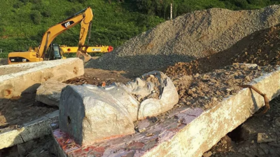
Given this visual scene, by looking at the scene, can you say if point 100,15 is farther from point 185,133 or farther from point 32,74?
point 185,133

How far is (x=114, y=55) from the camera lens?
11125 mm

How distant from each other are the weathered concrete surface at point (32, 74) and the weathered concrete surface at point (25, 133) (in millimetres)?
1868

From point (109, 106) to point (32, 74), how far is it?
363cm

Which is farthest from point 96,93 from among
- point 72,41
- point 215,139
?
point 72,41

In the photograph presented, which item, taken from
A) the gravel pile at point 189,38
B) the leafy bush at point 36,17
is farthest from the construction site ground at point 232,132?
the leafy bush at point 36,17

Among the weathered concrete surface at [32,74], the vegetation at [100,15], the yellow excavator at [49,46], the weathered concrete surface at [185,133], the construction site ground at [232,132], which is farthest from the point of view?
the vegetation at [100,15]

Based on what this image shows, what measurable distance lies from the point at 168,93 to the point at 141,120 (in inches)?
15.9

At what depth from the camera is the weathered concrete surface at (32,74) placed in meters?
4.98

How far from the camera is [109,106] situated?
7.15 ft

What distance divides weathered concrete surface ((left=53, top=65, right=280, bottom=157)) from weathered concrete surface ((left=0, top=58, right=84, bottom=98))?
120 inches

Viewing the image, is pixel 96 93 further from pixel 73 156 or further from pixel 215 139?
pixel 215 139

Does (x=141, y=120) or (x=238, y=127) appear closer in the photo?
(x=141, y=120)

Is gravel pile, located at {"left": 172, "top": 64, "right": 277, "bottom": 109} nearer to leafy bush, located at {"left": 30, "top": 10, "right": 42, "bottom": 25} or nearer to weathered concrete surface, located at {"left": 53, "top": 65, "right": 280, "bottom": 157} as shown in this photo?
weathered concrete surface, located at {"left": 53, "top": 65, "right": 280, "bottom": 157}

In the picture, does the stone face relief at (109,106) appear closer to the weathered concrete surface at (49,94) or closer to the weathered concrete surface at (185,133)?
the weathered concrete surface at (185,133)
